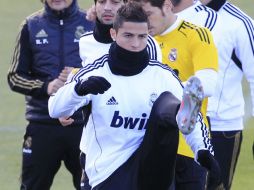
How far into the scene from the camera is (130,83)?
5.77 m

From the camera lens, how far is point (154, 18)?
21.6 ft

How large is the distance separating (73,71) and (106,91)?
1.69 feet

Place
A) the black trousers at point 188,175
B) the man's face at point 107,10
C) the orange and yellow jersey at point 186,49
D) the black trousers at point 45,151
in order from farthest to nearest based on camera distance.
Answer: the black trousers at point 45,151 < the man's face at point 107,10 < the black trousers at point 188,175 < the orange and yellow jersey at point 186,49

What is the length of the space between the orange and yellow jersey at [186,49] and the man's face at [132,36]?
718 mm

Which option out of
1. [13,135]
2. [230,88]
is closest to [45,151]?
[230,88]

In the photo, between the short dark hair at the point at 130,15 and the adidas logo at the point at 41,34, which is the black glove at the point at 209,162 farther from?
the adidas logo at the point at 41,34

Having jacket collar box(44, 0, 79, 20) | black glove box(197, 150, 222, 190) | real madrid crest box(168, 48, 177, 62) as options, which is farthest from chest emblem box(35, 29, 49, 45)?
black glove box(197, 150, 222, 190)

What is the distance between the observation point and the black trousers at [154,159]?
5.54 meters

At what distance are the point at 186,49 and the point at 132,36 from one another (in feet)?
2.99

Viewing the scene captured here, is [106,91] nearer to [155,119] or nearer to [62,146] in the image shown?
[155,119]

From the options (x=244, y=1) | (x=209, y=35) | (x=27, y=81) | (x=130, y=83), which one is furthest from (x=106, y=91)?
(x=244, y=1)

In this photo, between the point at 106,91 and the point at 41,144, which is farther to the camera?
the point at 41,144

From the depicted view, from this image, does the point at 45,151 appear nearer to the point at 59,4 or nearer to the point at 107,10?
the point at 59,4

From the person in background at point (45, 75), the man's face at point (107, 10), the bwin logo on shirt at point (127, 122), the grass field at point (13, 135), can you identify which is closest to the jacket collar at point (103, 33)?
the man's face at point (107, 10)
